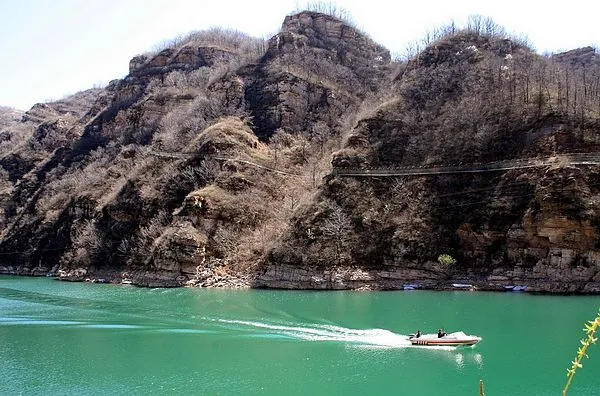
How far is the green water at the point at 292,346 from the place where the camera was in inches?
1050

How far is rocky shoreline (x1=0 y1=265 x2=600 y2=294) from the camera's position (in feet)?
183

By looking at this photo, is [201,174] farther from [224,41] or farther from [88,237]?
[224,41]

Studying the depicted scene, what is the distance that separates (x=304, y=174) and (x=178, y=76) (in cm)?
5384

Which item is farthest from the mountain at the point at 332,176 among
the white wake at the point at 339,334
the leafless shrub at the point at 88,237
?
the white wake at the point at 339,334

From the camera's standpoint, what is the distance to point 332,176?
7506 cm

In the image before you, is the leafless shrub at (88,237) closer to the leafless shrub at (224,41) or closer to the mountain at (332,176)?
the mountain at (332,176)

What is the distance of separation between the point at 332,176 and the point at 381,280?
18.4 metres

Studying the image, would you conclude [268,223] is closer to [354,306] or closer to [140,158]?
[354,306]

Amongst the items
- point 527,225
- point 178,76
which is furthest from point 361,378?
point 178,76

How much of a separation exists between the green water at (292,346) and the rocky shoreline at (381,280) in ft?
15.3

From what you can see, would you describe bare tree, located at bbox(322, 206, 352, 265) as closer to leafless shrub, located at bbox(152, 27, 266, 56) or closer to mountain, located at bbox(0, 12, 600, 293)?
mountain, located at bbox(0, 12, 600, 293)

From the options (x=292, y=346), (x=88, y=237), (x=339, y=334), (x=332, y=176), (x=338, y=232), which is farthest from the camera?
(x=88, y=237)

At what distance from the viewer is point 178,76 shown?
416 feet

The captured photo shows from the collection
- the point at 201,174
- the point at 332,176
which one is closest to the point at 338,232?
the point at 332,176
